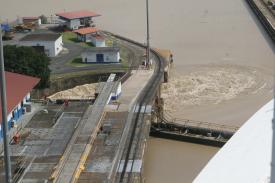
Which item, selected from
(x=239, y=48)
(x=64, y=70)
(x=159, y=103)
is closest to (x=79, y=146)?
(x=159, y=103)

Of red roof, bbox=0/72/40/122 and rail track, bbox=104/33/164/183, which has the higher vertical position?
red roof, bbox=0/72/40/122

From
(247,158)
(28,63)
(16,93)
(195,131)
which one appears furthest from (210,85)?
(247,158)

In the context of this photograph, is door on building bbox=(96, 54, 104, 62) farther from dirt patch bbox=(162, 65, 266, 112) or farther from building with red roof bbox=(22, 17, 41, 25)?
building with red roof bbox=(22, 17, 41, 25)

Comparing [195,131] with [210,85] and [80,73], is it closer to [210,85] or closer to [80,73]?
[210,85]

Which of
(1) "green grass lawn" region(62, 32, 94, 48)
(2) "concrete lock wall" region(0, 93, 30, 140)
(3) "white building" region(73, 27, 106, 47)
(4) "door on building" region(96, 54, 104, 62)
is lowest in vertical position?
(2) "concrete lock wall" region(0, 93, 30, 140)

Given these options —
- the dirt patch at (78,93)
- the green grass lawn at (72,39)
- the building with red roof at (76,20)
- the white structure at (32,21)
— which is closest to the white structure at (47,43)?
the green grass lawn at (72,39)

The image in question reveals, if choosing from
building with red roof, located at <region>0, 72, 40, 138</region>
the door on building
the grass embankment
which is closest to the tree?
the grass embankment

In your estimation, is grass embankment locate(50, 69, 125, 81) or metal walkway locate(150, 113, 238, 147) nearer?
metal walkway locate(150, 113, 238, 147)
